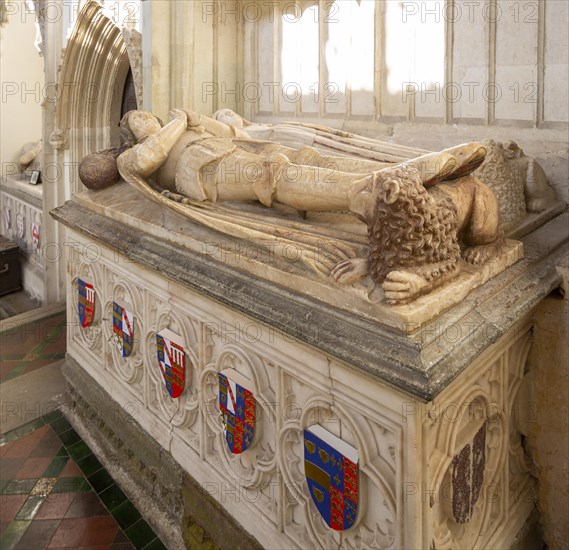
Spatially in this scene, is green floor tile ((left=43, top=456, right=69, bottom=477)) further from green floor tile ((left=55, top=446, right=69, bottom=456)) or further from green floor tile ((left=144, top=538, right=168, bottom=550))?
green floor tile ((left=144, top=538, right=168, bottom=550))

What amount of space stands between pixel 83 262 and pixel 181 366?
1176 millimetres

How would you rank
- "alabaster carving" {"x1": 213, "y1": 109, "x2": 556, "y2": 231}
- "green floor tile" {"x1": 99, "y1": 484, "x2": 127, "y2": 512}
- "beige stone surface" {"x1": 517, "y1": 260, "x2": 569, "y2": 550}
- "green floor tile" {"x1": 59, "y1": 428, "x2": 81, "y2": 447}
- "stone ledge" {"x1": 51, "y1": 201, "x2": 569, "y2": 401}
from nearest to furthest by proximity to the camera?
"stone ledge" {"x1": 51, "y1": 201, "x2": 569, "y2": 401} → "beige stone surface" {"x1": 517, "y1": 260, "x2": 569, "y2": 550} → "alabaster carving" {"x1": 213, "y1": 109, "x2": 556, "y2": 231} → "green floor tile" {"x1": 99, "y1": 484, "x2": 127, "y2": 512} → "green floor tile" {"x1": 59, "y1": 428, "x2": 81, "y2": 447}

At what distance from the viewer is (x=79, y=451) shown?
2.71 meters

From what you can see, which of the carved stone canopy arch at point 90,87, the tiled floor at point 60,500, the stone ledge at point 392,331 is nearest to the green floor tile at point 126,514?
the tiled floor at point 60,500

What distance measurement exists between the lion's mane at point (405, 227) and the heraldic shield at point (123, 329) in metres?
1.44

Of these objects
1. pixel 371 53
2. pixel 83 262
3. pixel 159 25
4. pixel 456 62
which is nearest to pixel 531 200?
pixel 456 62

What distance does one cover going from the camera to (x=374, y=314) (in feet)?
4.13

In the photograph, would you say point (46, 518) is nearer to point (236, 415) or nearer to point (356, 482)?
point (236, 415)

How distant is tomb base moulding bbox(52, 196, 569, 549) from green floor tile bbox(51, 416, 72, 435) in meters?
0.65

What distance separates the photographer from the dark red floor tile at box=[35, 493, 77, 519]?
2.26 meters

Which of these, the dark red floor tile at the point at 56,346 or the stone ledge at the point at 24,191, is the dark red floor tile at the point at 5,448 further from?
the stone ledge at the point at 24,191

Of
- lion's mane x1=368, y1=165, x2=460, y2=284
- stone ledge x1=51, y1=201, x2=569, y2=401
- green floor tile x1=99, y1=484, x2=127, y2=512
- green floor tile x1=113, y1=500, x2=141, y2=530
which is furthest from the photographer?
green floor tile x1=99, y1=484, x2=127, y2=512

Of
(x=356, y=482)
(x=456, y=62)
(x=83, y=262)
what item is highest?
(x=456, y=62)

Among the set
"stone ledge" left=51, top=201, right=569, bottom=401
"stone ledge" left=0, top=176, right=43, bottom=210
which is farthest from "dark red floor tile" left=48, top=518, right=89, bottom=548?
"stone ledge" left=0, top=176, right=43, bottom=210
